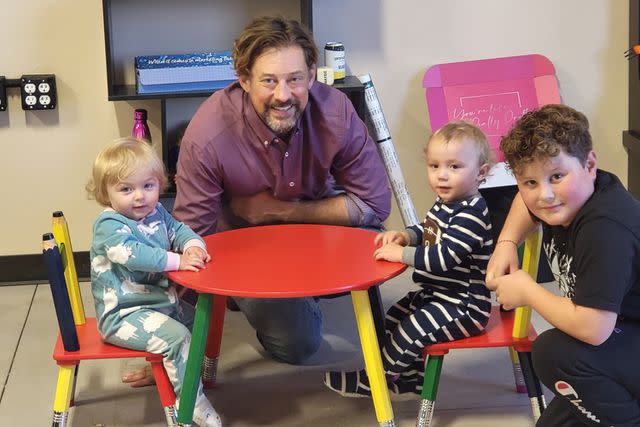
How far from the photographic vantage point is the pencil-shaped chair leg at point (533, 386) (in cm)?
220

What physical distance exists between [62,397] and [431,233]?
3.08 ft

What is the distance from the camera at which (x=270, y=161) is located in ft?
8.53

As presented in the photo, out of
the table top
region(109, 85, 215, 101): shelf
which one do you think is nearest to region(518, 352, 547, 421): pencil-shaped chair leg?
the table top

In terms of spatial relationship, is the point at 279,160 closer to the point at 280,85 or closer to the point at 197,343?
the point at 280,85

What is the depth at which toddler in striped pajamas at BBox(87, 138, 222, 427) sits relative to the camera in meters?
2.18

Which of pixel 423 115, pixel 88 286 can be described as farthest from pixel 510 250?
pixel 88 286

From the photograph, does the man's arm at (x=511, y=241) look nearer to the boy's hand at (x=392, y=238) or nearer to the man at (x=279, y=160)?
the boy's hand at (x=392, y=238)

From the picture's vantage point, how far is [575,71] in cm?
339

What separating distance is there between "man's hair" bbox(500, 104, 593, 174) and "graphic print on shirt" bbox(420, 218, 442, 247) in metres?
0.38

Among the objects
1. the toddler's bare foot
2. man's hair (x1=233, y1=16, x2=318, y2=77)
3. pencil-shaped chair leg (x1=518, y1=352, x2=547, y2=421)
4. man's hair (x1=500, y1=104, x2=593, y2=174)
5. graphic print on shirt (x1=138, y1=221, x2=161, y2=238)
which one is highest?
man's hair (x1=233, y1=16, x2=318, y2=77)

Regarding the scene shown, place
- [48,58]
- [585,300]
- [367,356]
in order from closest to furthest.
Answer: [585,300] < [367,356] < [48,58]

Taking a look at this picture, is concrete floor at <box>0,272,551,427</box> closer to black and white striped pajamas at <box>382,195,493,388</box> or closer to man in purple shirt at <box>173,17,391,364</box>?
man in purple shirt at <box>173,17,391,364</box>

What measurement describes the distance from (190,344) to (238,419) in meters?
0.38

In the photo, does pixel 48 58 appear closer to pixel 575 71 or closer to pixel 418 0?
pixel 418 0
